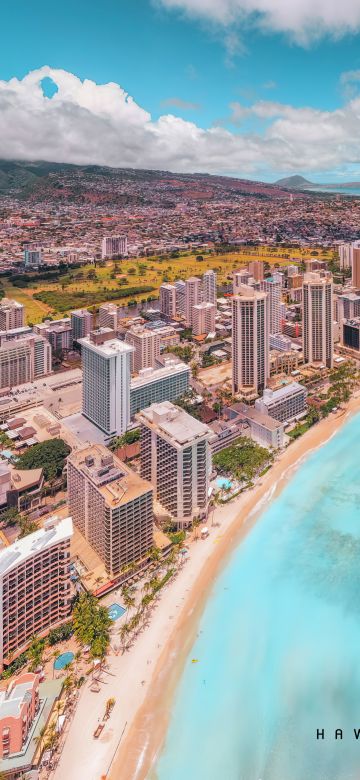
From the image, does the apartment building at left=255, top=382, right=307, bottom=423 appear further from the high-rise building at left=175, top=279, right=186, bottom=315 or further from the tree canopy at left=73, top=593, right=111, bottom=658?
the high-rise building at left=175, top=279, right=186, bottom=315

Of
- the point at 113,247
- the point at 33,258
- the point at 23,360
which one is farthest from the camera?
the point at 113,247

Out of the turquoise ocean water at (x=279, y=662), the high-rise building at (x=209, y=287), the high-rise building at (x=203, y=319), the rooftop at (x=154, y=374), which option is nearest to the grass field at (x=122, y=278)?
the high-rise building at (x=209, y=287)

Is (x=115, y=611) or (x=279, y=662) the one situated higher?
(x=115, y=611)

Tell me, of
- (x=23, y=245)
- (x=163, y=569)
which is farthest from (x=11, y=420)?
(x=23, y=245)

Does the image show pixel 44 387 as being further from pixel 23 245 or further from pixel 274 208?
pixel 274 208

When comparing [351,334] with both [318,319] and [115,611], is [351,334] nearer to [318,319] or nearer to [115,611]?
[318,319]

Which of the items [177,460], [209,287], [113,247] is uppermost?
[113,247]

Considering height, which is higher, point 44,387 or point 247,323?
point 247,323

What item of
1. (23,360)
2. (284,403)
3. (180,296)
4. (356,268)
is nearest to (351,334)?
(284,403)
